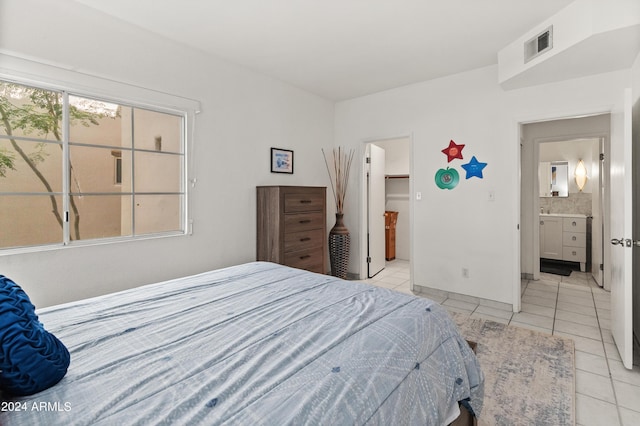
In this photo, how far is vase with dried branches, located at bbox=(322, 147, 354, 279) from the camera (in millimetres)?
4477

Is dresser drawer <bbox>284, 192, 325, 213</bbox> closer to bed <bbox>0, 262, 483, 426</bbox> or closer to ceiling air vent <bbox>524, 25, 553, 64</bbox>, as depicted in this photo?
bed <bbox>0, 262, 483, 426</bbox>

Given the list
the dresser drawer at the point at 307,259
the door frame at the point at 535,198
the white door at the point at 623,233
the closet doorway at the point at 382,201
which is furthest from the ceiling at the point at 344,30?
the dresser drawer at the point at 307,259

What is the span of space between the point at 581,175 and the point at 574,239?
1189mm

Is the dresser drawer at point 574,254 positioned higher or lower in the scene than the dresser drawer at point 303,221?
lower

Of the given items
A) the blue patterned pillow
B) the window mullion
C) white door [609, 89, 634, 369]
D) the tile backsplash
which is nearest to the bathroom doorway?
the tile backsplash

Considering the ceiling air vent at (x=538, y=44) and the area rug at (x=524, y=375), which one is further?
the ceiling air vent at (x=538, y=44)

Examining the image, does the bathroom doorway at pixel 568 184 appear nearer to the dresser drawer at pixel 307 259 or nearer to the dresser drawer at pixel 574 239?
the dresser drawer at pixel 574 239

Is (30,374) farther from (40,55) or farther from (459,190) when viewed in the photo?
(459,190)

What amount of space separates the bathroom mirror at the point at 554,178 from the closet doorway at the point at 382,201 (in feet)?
8.22

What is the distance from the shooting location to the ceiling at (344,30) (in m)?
2.40

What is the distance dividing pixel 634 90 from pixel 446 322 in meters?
2.62

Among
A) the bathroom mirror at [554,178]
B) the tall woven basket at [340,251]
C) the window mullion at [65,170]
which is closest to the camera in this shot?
the window mullion at [65,170]

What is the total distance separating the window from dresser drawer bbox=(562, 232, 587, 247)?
5765 millimetres

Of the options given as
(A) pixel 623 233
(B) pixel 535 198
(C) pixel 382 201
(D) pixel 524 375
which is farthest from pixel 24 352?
(B) pixel 535 198
